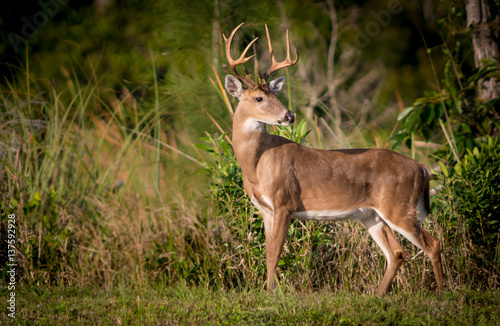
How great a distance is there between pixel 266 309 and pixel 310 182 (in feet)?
3.81

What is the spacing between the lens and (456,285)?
524cm

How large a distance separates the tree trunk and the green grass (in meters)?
2.89

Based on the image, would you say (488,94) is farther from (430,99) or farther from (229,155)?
(229,155)

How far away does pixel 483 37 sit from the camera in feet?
22.5

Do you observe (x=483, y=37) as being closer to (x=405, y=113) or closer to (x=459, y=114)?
(x=459, y=114)

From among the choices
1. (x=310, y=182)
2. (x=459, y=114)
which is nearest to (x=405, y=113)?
(x=459, y=114)

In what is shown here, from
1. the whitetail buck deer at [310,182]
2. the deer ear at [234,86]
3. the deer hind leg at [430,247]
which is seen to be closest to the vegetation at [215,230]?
the deer hind leg at [430,247]

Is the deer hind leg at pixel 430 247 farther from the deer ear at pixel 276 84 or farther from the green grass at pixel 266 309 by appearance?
the deer ear at pixel 276 84

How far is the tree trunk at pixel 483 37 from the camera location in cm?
681

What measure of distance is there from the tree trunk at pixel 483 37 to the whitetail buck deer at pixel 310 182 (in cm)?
257

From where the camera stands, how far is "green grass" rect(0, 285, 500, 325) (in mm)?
4281

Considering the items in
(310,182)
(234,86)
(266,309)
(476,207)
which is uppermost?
(234,86)

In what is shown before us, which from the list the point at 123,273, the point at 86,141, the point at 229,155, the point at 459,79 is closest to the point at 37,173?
the point at 86,141

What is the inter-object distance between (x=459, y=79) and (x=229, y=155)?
313 centimetres
